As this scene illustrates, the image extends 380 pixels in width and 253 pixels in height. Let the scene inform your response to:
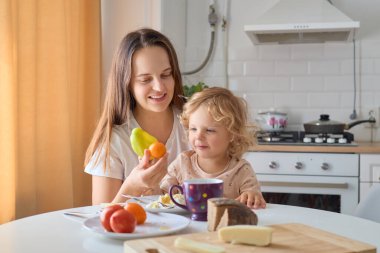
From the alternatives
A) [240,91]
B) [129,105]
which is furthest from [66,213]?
[240,91]

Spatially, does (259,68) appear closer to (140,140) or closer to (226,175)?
(226,175)

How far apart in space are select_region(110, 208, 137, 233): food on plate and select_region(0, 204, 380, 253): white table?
3 centimetres

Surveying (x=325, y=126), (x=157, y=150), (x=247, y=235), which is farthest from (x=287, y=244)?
(x=325, y=126)

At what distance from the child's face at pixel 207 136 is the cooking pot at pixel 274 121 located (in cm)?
171

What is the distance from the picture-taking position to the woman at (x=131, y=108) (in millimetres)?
1915

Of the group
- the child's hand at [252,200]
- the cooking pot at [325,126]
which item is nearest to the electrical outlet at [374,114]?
the cooking pot at [325,126]

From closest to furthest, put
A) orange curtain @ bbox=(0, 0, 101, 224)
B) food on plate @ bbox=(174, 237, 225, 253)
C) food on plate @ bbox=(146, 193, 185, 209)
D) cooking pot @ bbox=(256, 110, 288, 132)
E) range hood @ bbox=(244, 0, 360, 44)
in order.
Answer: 1. food on plate @ bbox=(174, 237, 225, 253)
2. food on plate @ bbox=(146, 193, 185, 209)
3. orange curtain @ bbox=(0, 0, 101, 224)
4. range hood @ bbox=(244, 0, 360, 44)
5. cooking pot @ bbox=(256, 110, 288, 132)

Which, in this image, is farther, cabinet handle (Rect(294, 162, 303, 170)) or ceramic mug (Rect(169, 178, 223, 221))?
cabinet handle (Rect(294, 162, 303, 170))

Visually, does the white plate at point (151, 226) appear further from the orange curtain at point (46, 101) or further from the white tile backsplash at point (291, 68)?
the white tile backsplash at point (291, 68)

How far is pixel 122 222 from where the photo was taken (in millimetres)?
1118

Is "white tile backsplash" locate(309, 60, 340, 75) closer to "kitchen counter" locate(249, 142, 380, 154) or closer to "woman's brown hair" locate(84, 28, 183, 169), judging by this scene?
"kitchen counter" locate(249, 142, 380, 154)

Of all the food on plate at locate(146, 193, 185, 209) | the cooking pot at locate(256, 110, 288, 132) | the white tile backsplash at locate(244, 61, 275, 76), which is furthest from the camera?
the white tile backsplash at locate(244, 61, 275, 76)

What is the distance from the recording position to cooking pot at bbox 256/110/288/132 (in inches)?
134

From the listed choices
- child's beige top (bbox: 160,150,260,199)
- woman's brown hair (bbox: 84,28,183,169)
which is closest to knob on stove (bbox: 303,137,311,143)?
woman's brown hair (bbox: 84,28,183,169)
